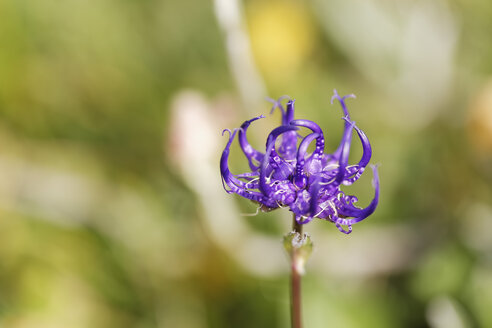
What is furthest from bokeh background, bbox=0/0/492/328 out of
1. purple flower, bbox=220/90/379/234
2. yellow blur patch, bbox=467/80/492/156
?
purple flower, bbox=220/90/379/234

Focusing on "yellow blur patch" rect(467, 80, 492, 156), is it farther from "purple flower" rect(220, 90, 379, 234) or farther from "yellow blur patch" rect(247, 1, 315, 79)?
"purple flower" rect(220, 90, 379, 234)

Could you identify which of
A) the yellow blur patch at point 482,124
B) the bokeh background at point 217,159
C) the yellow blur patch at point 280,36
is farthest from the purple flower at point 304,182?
the yellow blur patch at point 280,36

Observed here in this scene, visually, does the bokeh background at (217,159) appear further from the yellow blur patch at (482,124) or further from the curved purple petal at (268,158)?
the curved purple petal at (268,158)

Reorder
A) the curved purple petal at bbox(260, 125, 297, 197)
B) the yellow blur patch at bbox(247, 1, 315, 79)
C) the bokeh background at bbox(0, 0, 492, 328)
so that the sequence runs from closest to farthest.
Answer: the curved purple petal at bbox(260, 125, 297, 197), the bokeh background at bbox(0, 0, 492, 328), the yellow blur patch at bbox(247, 1, 315, 79)

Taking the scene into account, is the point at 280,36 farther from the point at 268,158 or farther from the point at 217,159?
the point at 268,158

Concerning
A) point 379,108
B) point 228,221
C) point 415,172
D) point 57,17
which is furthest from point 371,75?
point 57,17

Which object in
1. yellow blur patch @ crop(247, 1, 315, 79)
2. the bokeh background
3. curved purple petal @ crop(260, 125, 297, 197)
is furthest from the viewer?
yellow blur patch @ crop(247, 1, 315, 79)

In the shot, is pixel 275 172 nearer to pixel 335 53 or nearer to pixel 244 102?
pixel 244 102
